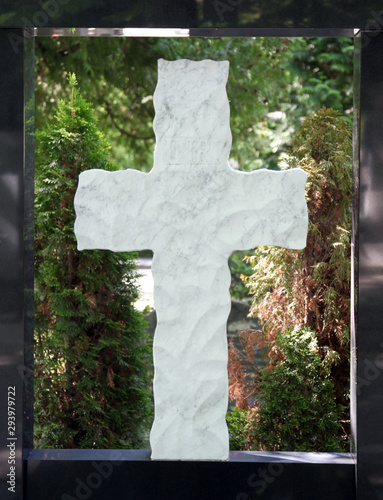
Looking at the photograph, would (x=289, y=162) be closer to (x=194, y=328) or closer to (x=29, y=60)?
(x=194, y=328)

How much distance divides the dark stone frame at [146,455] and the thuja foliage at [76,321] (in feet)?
1.99

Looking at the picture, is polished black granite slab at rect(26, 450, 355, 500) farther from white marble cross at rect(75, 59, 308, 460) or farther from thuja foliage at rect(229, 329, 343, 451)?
thuja foliage at rect(229, 329, 343, 451)

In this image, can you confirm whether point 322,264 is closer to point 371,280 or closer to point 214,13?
point 371,280

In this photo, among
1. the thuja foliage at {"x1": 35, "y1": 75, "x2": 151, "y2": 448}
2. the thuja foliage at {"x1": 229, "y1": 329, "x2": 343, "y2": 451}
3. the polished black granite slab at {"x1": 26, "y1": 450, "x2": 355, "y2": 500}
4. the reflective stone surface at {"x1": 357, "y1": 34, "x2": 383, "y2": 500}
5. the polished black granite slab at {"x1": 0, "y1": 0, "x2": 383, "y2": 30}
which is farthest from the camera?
the thuja foliage at {"x1": 35, "y1": 75, "x2": 151, "y2": 448}

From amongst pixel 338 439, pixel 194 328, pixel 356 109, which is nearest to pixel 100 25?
pixel 356 109

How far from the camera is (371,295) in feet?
11.9

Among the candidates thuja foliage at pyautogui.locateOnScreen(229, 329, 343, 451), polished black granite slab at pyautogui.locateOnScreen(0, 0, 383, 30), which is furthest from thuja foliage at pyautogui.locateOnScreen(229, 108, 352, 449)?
polished black granite slab at pyautogui.locateOnScreen(0, 0, 383, 30)

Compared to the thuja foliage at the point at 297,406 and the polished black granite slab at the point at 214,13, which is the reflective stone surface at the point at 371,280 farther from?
the thuja foliage at the point at 297,406

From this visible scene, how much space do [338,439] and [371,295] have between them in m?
1.19

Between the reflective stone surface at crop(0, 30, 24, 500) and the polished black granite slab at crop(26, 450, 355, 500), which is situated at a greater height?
the reflective stone surface at crop(0, 30, 24, 500)

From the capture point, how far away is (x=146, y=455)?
12.4 feet

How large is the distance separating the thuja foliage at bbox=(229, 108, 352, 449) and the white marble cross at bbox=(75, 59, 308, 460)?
0.85 m

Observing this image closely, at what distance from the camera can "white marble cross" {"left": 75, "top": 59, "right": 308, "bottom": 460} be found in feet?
11.9

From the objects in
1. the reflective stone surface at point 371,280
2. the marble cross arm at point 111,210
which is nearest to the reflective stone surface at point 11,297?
the marble cross arm at point 111,210
